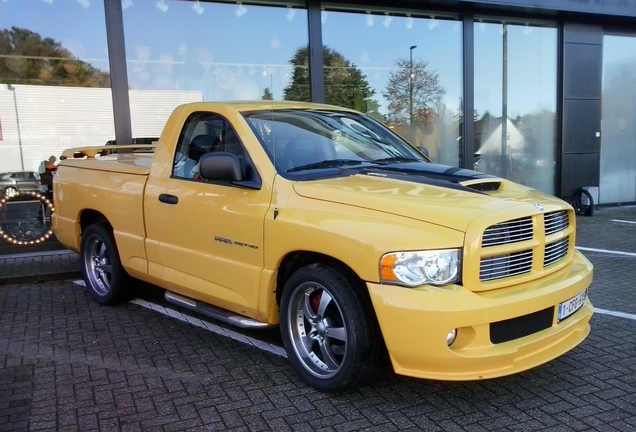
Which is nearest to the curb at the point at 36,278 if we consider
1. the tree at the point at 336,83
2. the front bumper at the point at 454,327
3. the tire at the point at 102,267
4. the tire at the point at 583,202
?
the tire at the point at 102,267

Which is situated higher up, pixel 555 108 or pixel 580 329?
pixel 555 108

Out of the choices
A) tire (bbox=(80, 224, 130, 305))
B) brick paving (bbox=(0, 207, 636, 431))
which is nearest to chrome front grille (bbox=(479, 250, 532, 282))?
brick paving (bbox=(0, 207, 636, 431))

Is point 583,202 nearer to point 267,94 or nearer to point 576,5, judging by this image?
point 576,5

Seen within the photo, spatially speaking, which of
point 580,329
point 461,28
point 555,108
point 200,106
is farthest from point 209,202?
point 555,108

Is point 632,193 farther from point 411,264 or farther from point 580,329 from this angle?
point 411,264

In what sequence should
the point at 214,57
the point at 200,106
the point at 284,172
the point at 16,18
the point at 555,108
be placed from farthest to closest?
the point at 555,108 < the point at 214,57 < the point at 16,18 < the point at 200,106 < the point at 284,172

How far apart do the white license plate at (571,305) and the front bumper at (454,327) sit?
0.82 feet

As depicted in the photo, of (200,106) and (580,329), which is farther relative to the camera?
(200,106)

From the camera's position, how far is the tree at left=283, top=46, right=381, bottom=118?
10320 mm

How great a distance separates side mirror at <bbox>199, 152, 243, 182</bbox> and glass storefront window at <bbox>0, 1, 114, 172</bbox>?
5550 millimetres

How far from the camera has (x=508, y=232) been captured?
11.3 feet

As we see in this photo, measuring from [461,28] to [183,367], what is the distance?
9633 millimetres

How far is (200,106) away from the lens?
4.93 meters

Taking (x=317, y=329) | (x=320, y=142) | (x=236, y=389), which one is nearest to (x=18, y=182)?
(x=320, y=142)
